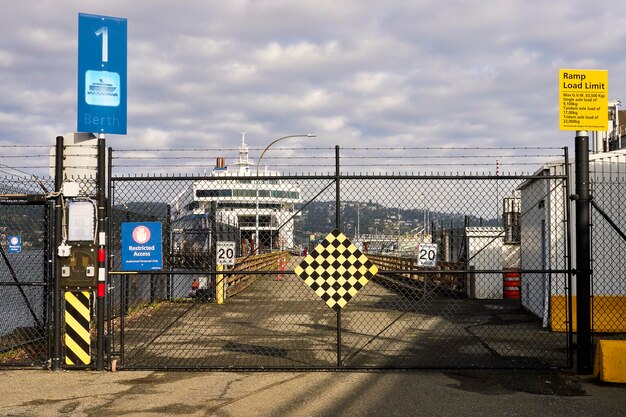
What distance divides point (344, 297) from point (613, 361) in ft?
12.0

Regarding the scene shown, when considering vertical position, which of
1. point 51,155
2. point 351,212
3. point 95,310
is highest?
point 51,155

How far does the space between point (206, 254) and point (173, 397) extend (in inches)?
459

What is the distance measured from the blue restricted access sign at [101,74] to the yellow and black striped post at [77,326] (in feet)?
8.07

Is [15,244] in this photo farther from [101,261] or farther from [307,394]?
[307,394]

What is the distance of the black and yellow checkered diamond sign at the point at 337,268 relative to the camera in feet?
31.3

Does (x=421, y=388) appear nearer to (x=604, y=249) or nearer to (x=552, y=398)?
(x=552, y=398)

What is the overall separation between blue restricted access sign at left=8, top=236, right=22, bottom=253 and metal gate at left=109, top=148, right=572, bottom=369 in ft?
5.66

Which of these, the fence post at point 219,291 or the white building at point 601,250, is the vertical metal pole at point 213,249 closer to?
the fence post at point 219,291

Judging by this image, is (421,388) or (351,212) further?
(351,212)

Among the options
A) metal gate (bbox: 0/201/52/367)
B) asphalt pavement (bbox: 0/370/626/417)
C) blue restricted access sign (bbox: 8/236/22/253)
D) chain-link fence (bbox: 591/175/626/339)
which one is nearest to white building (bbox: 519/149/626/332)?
chain-link fence (bbox: 591/175/626/339)

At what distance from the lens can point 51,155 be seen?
9727 millimetres

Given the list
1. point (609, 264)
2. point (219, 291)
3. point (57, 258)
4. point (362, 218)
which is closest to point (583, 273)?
point (362, 218)

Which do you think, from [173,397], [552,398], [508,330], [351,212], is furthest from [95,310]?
[508,330]

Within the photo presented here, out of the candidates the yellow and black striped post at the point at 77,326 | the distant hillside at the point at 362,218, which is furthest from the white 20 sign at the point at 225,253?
the yellow and black striped post at the point at 77,326
